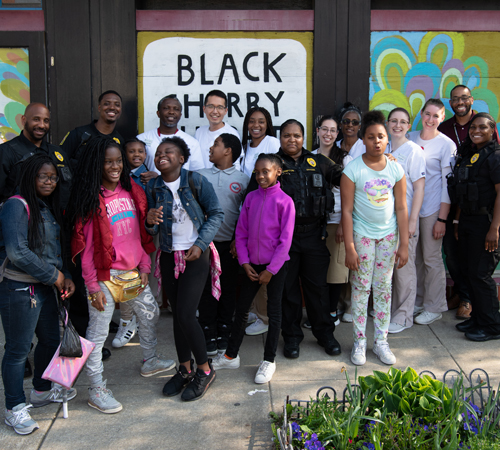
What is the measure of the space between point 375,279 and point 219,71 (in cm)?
287

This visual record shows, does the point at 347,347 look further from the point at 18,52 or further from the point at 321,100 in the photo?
the point at 18,52

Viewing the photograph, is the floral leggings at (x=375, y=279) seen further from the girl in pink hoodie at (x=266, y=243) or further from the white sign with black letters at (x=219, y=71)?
the white sign with black letters at (x=219, y=71)

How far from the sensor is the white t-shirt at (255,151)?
14.9 feet

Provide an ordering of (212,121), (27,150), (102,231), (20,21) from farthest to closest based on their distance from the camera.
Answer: (20,21) < (212,121) < (27,150) < (102,231)

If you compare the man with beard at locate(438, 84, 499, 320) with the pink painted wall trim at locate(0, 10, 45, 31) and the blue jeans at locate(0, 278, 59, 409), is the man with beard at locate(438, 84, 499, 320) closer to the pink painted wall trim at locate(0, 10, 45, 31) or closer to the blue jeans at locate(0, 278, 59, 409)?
the blue jeans at locate(0, 278, 59, 409)

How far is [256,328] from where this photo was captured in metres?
4.79

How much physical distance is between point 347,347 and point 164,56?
11.7 feet

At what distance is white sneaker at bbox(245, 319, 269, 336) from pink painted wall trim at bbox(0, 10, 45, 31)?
151 inches

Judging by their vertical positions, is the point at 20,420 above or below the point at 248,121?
below

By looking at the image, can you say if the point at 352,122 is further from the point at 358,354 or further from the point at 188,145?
the point at 358,354

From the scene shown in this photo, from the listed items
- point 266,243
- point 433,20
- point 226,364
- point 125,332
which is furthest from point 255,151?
point 433,20

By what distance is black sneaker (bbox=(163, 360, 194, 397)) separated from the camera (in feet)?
12.0

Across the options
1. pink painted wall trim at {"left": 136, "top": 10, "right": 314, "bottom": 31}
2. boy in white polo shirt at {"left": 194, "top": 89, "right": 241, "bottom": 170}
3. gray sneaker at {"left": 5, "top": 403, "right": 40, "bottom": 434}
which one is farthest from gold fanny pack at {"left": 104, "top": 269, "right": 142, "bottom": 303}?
pink painted wall trim at {"left": 136, "top": 10, "right": 314, "bottom": 31}

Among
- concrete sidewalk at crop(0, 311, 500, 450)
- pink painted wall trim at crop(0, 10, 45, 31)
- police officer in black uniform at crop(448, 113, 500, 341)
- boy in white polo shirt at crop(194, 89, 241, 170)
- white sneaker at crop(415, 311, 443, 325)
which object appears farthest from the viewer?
pink painted wall trim at crop(0, 10, 45, 31)
